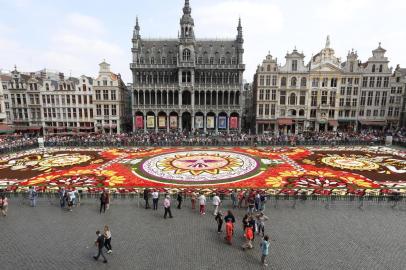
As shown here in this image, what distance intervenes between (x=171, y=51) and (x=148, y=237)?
200 feet

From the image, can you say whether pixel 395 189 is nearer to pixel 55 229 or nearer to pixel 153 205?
pixel 153 205

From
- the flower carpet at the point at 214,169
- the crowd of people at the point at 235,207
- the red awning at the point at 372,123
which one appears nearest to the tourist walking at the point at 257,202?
the crowd of people at the point at 235,207

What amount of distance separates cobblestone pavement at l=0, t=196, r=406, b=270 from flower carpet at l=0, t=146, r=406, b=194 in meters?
5.05

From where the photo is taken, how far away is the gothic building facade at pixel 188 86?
63969 millimetres

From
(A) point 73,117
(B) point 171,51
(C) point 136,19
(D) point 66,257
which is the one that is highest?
(C) point 136,19

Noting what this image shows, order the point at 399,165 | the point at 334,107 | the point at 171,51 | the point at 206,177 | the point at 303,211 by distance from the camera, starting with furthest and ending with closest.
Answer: the point at 171,51 < the point at 334,107 < the point at 399,165 < the point at 206,177 < the point at 303,211

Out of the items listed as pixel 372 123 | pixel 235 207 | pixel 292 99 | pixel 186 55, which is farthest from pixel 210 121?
pixel 235 207

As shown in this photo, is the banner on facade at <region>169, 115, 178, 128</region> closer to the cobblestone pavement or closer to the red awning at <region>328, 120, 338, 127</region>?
the red awning at <region>328, 120, 338, 127</region>

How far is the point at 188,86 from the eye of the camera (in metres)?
63.7

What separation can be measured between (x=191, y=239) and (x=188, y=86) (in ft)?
173

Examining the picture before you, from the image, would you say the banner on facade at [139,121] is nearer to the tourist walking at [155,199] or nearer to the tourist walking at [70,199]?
the tourist walking at [70,199]

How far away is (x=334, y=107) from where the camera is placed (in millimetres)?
61656

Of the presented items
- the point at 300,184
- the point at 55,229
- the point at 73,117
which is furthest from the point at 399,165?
the point at 73,117

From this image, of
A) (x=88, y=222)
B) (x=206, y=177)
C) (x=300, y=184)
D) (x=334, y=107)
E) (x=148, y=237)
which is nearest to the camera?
(x=148, y=237)
